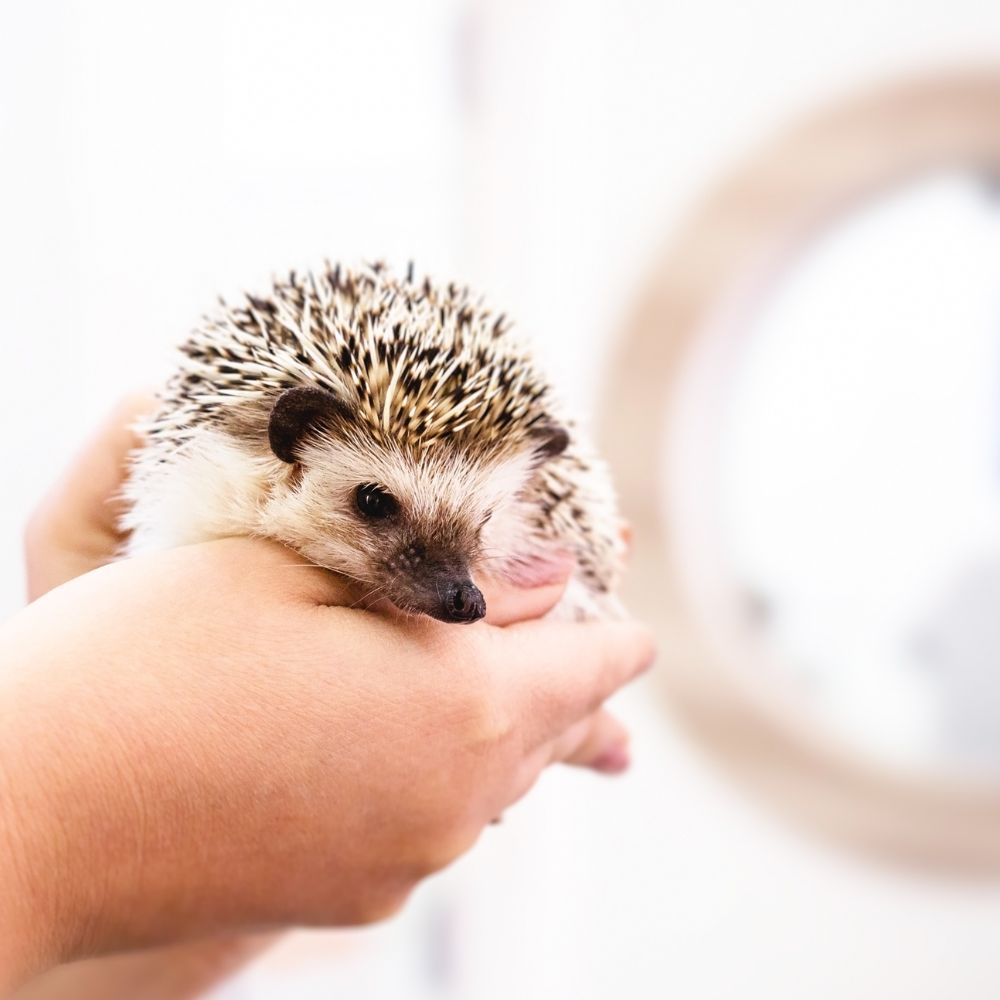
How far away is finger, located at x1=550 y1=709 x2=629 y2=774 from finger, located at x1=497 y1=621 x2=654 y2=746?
7cm

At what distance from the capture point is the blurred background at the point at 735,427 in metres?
2.18

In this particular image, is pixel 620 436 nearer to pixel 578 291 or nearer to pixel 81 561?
pixel 578 291

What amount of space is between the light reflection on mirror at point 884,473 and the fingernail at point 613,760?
1.19 metres

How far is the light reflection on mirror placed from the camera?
2.21 meters

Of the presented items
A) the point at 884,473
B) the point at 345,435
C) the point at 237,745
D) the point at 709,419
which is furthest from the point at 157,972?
the point at 884,473

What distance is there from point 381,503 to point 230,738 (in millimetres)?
287

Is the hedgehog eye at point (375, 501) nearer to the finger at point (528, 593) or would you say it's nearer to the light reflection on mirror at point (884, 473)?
the finger at point (528, 593)

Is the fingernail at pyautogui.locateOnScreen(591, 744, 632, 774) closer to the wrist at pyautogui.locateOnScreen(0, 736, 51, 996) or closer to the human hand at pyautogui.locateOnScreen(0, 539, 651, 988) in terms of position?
the human hand at pyautogui.locateOnScreen(0, 539, 651, 988)

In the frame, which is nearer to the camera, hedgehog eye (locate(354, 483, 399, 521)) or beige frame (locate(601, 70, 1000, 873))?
hedgehog eye (locate(354, 483, 399, 521))

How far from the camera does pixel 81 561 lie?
2.96 feet

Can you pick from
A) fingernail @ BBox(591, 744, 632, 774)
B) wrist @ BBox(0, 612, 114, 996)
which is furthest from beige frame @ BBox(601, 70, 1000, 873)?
wrist @ BBox(0, 612, 114, 996)

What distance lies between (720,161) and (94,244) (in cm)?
147

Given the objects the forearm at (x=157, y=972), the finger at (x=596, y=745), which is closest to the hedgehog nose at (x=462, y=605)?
the finger at (x=596, y=745)

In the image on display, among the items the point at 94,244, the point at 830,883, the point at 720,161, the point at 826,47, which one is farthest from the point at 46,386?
the point at 830,883
